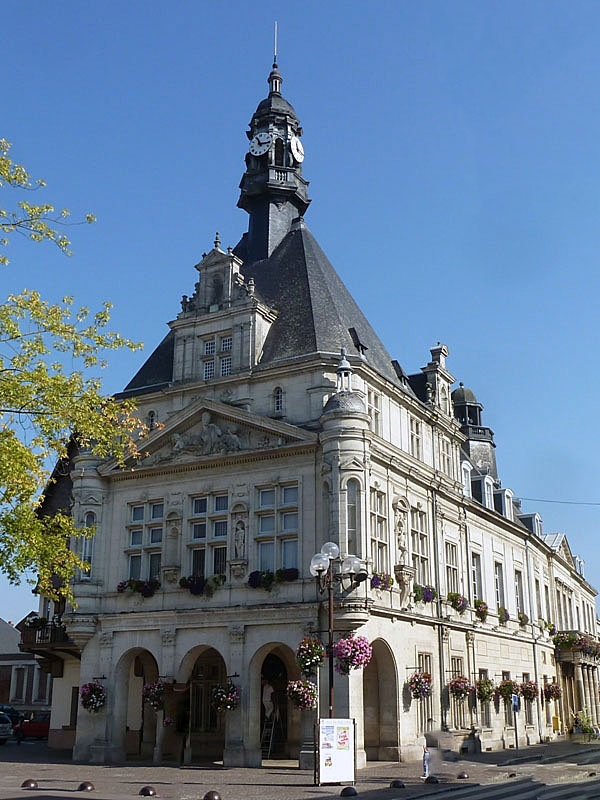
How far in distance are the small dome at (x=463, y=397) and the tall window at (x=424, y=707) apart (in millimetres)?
26592

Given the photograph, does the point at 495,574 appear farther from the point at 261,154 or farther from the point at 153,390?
the point at 261,154

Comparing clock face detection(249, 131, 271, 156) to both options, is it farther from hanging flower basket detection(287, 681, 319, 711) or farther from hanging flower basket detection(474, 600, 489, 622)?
hanging flower basket detection(287, 681, 319, 711)

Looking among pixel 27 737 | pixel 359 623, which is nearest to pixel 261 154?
pixel 359 623

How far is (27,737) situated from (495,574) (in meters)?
28.9

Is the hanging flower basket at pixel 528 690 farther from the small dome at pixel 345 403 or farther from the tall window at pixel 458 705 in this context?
→ the small dome at pixel 345 403

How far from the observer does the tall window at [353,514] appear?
31.4m

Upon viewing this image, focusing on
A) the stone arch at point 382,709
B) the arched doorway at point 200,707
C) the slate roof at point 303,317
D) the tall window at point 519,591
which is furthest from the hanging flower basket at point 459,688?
the tall window at point 519,591

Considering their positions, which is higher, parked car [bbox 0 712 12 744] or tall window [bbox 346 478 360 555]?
tall window [bbox 346 478 360 555]

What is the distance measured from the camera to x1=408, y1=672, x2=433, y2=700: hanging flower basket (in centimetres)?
3350

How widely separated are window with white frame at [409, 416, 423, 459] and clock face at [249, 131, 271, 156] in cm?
1610

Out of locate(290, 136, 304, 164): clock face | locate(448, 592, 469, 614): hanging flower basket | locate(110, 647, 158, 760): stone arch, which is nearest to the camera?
locate(110, 647, 158, 760): stone arch

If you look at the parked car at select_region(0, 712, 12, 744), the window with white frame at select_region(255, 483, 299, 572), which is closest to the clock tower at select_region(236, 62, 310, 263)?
the window with white frame at select_region(255, 483, 299, 572)

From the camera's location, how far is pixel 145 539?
36562 millimetres

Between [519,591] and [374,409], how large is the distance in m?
20.4
